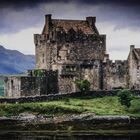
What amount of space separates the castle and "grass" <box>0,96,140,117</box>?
8.17 m

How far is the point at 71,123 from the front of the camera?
80.2m

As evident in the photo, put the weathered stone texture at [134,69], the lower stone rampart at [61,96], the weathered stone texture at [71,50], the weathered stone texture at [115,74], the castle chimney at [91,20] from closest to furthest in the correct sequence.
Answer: the lower stone rampart at [61,96], the weathered stone texture at [71,50], the weathered stone texture at [115,74], the weathered stone texture at [134,69], the castle chimney at [91,20]

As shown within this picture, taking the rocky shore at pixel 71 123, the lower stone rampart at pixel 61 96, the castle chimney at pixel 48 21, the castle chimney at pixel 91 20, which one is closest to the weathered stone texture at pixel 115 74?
the lower stone rampart at pixel 61 96

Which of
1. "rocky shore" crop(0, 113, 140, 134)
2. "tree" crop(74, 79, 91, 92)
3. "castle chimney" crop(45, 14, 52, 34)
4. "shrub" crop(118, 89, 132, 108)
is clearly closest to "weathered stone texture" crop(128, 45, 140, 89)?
"tree" crop(74, 79, 91, 92)

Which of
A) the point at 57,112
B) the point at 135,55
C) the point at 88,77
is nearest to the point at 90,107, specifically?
the point at 57,112

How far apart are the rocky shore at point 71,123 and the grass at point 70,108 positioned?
82cm

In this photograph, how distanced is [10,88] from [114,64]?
15.5 metres

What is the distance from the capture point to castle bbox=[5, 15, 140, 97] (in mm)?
96812

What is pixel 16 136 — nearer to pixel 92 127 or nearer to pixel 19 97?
pixel 92 127

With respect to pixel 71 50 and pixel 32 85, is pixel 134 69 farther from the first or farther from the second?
pixel 32 85

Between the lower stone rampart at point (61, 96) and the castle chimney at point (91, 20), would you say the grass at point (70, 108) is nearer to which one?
the lower stone rampart at point (61, 96)

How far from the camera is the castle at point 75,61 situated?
96.8 m

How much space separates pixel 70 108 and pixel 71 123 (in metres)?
3.56

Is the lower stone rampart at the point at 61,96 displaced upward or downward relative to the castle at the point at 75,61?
downward
